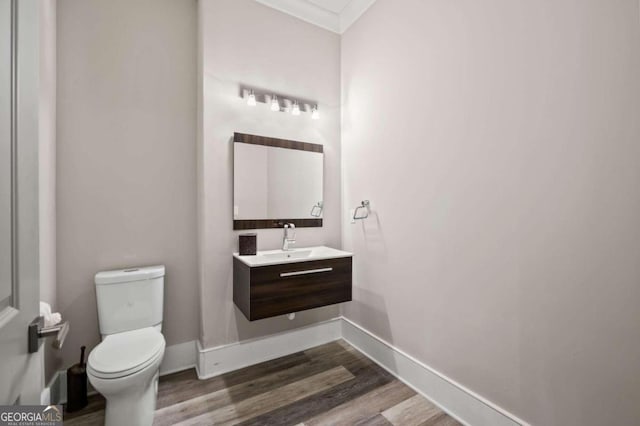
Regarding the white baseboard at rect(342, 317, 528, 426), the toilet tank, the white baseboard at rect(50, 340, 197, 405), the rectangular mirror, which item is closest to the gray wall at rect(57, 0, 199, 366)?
the white baseboard at rect(50, 340, 197, 405)

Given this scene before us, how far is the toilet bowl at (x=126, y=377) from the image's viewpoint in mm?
1402

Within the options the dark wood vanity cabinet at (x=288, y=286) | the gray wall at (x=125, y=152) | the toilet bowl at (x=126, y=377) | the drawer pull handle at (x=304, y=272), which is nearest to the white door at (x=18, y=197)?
the toilet bowl at (x=126, y=377)

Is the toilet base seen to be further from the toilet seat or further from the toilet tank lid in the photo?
the toilet tank lid

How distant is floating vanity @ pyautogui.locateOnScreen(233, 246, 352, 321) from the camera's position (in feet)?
6.23

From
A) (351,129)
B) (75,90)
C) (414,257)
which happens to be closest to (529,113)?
(414,257)

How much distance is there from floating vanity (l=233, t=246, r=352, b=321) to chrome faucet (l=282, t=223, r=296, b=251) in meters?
0.09

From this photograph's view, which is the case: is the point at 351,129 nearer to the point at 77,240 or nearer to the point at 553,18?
the point at 553,18

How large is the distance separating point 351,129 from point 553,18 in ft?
4.98

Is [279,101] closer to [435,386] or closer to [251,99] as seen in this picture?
[251,99]

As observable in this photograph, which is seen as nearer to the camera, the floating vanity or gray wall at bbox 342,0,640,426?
gray wall at bbox 342,0,640,426

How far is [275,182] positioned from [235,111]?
2.09 ft

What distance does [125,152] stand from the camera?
2.04 m

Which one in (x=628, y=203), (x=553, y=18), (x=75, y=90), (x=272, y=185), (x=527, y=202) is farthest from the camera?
(x=272, y=185)

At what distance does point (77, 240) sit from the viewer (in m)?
1.90
